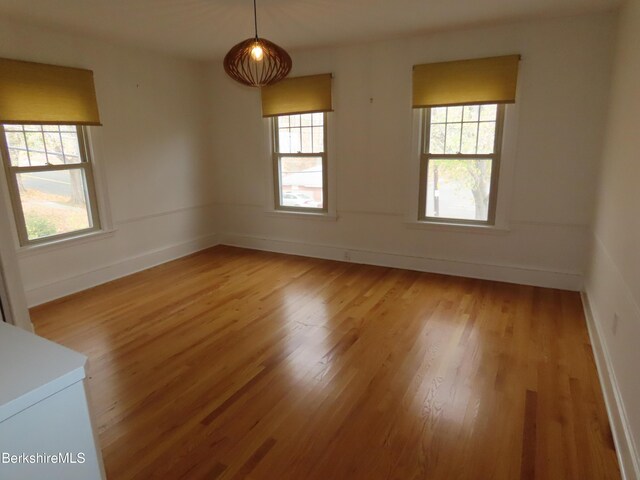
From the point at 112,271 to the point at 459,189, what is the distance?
13.1 feet

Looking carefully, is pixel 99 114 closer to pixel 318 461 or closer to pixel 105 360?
pixel 105 360

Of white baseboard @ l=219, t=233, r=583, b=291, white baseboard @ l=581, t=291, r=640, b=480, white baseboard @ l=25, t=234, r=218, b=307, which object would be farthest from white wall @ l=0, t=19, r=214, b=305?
white baseboard @ l=581, t=291, r=640, b=480

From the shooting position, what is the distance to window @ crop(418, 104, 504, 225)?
401 cm

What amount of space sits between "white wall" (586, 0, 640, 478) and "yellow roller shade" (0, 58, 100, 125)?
456cm

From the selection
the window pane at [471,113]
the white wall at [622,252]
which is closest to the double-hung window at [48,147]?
the window pane at [471,113]

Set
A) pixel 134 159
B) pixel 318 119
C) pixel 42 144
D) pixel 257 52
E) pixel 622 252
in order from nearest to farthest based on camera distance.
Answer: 1. pixel 622 252
2. pixel 257 52
3. pixel 42 144
4. pixel 134 159
5. pixel 318 119

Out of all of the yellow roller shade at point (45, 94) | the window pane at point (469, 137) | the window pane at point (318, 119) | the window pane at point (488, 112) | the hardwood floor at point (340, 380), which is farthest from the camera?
the window pane at point (318, 119)

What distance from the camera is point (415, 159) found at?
434 cm

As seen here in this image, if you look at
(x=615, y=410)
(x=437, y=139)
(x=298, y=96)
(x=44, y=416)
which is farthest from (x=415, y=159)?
(x=44, y=416)

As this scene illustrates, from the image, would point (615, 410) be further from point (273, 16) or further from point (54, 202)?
point (54, 202)

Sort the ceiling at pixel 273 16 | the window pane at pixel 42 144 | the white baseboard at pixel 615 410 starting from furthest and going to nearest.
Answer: the window pane at pixel 42 144 < the ceiling at pixel 273 16 < the white baseboard at pixel 615 410

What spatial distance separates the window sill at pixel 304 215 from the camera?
501 cm

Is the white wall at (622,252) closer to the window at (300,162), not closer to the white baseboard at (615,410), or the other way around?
the white baseboard at (615,410)

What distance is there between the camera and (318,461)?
1.89 metres
